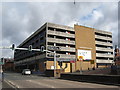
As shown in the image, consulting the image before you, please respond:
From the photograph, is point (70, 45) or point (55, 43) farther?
point (70, 45)

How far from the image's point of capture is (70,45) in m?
60.2

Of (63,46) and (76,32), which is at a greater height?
(76,32)

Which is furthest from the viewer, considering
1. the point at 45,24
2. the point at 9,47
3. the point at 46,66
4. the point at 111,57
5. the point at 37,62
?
the point at 111,57

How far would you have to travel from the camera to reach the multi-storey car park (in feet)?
179

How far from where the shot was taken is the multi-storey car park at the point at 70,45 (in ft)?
179

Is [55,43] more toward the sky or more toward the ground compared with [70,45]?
more toward the sky

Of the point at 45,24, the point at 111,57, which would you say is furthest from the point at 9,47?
the point at 111,57

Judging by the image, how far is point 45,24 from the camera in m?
Result: 56.1

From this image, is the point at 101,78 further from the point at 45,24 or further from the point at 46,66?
the point at 45,24

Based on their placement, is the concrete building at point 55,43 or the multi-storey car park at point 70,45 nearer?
the concrete building at point 55,43

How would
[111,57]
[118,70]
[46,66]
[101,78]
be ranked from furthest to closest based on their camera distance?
1. [111,57]
2. [46,66]
3. [118,70]
4. [101,78]

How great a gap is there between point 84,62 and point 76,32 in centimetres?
1151

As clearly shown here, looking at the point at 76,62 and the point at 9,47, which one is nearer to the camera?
the point at 9,47

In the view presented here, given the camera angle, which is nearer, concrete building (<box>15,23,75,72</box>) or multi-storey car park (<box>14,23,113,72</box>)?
concrete building (<box>15,23,75,72</box>)
